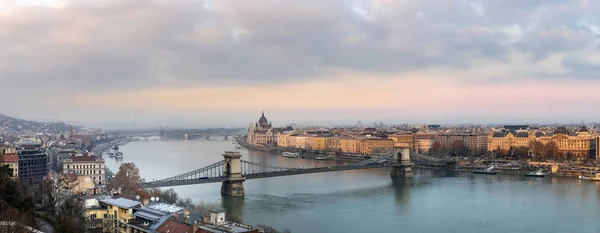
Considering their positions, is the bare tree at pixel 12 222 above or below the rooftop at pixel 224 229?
above

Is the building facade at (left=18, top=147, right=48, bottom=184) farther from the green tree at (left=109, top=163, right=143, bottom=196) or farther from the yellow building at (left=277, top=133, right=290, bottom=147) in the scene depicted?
the yellow building at (left=277, top=133, right=290, bottom=147)

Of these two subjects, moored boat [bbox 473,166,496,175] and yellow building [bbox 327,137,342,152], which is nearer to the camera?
moored boat [bbox 473,166,496,175]

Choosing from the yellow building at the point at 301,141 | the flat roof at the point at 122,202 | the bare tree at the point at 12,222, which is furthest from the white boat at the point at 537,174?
the yellow building at the point at 301,141

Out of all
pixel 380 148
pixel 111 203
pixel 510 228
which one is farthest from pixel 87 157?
pixel 380 148

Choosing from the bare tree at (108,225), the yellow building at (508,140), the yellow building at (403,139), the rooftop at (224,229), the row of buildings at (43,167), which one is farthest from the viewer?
the yellow building at (403,139)

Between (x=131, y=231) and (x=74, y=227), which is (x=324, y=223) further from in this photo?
(x=74, y=227)

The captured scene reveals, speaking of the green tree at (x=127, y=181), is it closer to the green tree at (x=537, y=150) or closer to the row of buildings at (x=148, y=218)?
the row of buildings at (x=148, y=218)

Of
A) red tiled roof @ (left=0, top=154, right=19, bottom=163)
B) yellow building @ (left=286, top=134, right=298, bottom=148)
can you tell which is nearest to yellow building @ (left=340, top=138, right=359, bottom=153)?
yellow building @ (left=286, top=134, right=298, bottom=148)
